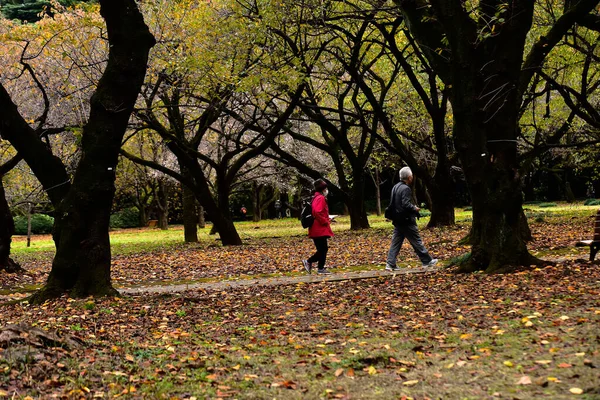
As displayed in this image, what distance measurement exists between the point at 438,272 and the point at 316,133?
28200 millimetres

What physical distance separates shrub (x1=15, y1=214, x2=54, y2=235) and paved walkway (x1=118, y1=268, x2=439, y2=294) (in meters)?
35.6

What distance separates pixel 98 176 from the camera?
932cm

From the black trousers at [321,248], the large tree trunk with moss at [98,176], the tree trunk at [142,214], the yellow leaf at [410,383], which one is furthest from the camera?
the tree trunk at [142,214]

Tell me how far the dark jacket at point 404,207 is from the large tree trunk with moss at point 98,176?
15.7 feet

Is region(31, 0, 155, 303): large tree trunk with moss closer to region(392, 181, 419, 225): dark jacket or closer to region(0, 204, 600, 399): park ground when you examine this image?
region(0, 204, 600, 399): park ground

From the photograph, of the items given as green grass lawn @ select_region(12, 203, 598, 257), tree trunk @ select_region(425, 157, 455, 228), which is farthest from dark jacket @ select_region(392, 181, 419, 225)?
green grass lawn @ select_region(12, 203, 598, 257)

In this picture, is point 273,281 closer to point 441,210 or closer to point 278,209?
point 441,210

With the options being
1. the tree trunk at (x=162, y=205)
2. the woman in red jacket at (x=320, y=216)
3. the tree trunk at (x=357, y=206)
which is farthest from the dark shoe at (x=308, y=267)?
the tree trunk at (x=162, y=205)

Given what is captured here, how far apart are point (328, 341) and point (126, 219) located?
4646 cm

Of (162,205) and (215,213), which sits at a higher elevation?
(162,205)

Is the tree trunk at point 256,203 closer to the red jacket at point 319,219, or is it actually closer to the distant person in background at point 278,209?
the distant person in background at point 278,209

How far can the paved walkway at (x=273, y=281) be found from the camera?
11.1 metres

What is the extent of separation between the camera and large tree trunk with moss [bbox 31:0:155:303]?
9.27 m

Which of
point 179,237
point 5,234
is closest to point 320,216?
point 5,234
